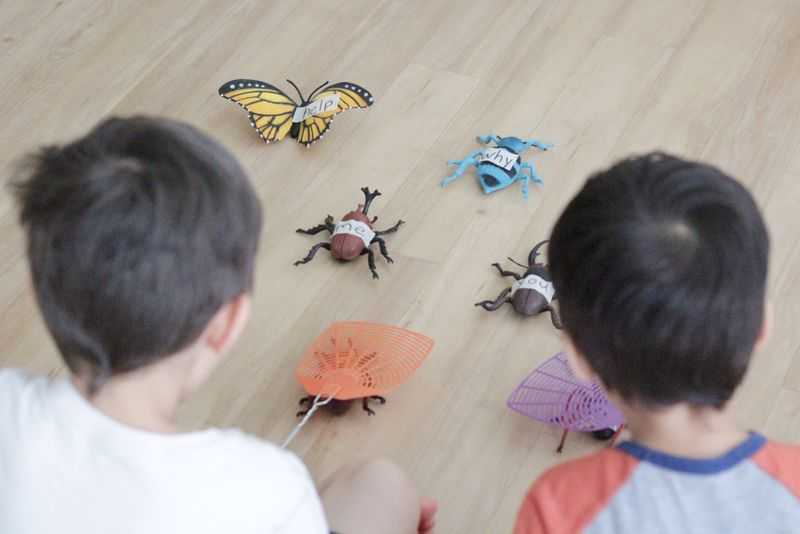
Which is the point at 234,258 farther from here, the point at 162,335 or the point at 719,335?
the point at 719,335

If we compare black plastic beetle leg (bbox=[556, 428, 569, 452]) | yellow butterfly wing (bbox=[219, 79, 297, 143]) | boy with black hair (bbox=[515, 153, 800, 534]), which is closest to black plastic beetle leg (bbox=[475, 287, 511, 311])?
black plastic beetle leg (bbox=[556, 428, 569, 452])

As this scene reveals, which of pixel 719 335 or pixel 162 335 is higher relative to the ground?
pixel 719 335

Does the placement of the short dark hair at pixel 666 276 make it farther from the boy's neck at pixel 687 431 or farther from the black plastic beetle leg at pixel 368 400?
the black plastic beetle leg at pixel 368 400

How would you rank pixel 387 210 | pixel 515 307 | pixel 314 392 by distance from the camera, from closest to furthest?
1. pixel 314 392
2. pixel 515 307
3. pixel 387 210

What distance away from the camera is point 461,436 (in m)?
1.48

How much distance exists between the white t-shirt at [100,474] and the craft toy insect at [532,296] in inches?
31.8

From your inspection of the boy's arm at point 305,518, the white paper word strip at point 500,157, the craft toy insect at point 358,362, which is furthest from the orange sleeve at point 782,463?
the white paper word strip at point 500,157

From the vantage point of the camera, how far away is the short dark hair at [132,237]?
803 mm

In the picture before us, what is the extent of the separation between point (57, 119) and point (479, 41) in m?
0.83

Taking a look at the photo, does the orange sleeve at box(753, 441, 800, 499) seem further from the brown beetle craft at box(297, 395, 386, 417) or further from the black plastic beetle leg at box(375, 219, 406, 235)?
the black plastic beetle leg at box(375, 219, 406, 235)

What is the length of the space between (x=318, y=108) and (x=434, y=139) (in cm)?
22

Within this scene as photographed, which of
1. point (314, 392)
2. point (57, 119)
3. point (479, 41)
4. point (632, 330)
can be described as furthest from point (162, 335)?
point (479, 41)

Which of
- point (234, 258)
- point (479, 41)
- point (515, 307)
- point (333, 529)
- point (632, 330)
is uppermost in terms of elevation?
A: point (479, 41)

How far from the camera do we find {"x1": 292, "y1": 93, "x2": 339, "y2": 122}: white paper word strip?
1865 millimetres
